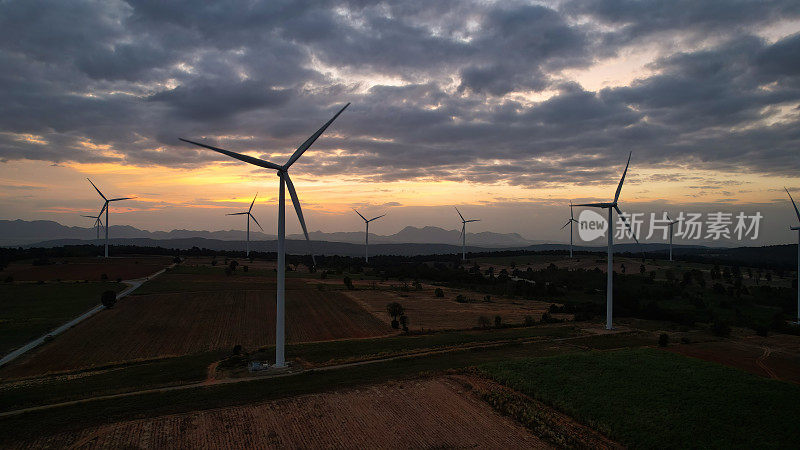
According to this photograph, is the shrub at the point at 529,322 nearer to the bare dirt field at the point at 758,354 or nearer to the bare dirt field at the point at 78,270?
the bare dirt field at the point at 758,354

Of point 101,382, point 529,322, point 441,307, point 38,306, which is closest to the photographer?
point 101,382

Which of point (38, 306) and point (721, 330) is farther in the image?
point (38, 306)

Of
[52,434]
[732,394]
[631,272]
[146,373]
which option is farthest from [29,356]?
[631,272]

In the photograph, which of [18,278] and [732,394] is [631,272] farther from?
[18,278]

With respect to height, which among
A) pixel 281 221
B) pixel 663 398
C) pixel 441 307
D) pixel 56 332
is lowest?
pixel 441 307

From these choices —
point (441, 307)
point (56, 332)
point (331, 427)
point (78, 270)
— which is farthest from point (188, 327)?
point (78, 270)

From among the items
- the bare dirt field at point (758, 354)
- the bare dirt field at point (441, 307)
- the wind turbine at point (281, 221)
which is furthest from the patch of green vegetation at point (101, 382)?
the bare dirt field at point (758, 354)

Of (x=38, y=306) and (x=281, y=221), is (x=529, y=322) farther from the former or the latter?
(x=38, y=306)
